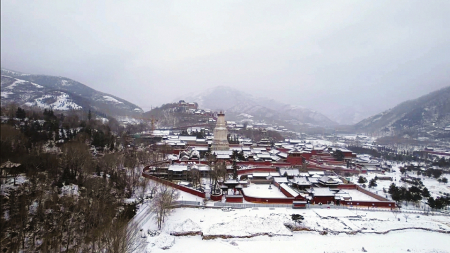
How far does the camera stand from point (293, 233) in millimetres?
16812

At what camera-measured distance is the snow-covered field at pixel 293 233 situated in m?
14.9

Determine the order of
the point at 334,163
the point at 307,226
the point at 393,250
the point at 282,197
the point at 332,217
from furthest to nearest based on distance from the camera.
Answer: the point at 334,163 < the point at 282,197 < the point at 332,217 < the point at 307,226 < the point at 393,250

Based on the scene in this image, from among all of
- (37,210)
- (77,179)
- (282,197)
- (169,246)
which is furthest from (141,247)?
(282,197)

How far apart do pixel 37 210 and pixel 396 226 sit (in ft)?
73.9

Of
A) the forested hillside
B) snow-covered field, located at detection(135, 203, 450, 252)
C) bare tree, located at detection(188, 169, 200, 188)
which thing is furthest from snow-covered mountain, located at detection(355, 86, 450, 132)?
the forested hillside

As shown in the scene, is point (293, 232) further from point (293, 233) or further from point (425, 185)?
point (425, 185)

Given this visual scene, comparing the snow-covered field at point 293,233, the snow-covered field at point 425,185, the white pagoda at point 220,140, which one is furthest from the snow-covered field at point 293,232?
the white pagoda at point 220,140

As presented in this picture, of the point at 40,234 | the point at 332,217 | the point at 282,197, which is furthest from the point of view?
the point at 282,197

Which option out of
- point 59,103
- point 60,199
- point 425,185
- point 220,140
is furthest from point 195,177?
point 59,103

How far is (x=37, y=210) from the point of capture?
44.9ft

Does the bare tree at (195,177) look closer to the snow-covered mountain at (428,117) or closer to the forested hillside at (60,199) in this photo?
the forested hillside at (60,199)

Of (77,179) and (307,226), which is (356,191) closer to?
(307,226)

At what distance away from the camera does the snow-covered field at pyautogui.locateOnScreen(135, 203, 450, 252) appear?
49.0 feet

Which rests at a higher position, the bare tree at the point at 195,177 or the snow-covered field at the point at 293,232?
the bare tree at the point at 195,177
